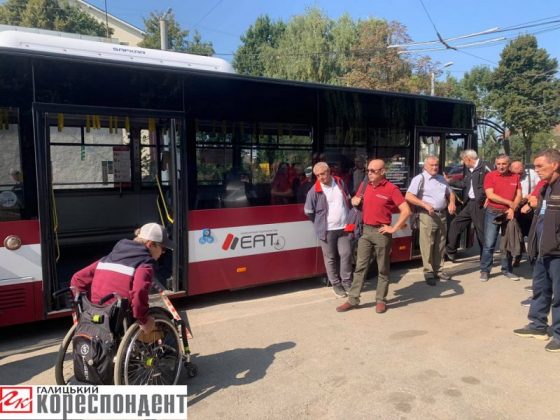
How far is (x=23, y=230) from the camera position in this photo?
4.59 metres

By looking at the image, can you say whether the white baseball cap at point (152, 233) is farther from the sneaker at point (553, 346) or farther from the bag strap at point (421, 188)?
the bag strap at point (421, 188)

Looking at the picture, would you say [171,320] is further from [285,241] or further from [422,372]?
[285,241]

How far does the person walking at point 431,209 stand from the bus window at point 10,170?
4846mm

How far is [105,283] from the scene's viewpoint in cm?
328

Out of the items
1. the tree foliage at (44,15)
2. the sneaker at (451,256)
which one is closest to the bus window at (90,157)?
the sneaker at (451,256)

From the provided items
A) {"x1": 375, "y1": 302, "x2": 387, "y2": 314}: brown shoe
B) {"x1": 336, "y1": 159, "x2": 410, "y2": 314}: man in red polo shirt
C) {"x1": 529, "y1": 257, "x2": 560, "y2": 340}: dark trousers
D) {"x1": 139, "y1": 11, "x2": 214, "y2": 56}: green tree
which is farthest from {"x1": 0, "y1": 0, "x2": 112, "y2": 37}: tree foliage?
{"x1": 529, "y1": 257, "x2": 560, "y2": 340}: dark trousers

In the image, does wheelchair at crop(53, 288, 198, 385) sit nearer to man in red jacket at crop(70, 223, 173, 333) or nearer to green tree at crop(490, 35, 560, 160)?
man in red jacket at crop(70, 223, 173, 333)

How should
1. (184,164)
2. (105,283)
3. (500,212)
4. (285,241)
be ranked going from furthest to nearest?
(500,212)
(285,241)
(184,164)
(105,283)

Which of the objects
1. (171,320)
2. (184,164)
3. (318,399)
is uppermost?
(184,164)

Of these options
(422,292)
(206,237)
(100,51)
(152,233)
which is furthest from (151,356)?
(422,292)

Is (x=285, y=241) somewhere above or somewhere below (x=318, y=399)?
above

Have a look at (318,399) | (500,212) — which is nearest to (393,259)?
(500,212)

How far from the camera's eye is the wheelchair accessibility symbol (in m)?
A: 5.63

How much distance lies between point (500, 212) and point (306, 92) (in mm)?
3422
